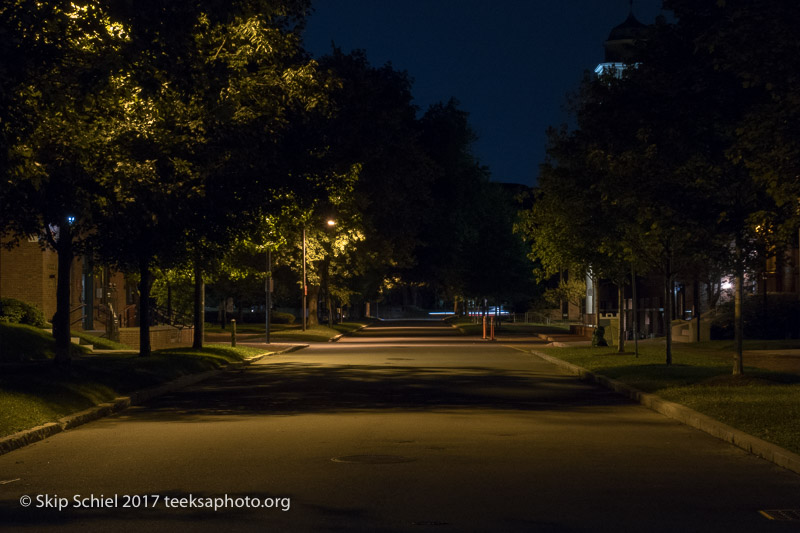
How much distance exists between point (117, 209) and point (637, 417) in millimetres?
9712

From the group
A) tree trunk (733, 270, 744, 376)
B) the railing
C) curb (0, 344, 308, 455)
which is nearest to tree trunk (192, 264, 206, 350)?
curb (0, 344, 308, 455)

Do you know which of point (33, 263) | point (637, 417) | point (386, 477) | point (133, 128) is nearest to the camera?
point (386, 477)

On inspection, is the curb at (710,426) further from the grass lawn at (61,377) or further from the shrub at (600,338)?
the shrub at (600,338)

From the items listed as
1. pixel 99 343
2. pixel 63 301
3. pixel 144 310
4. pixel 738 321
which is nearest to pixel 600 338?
pixel 99 343

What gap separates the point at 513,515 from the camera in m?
8.89

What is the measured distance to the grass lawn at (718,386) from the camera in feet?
48.3

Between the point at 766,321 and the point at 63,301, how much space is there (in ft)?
107

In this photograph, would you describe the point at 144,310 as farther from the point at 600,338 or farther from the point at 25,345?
the point at 600,338

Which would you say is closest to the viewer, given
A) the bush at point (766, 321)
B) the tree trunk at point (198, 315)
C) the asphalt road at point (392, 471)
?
the asphalt road at point (392, 471)

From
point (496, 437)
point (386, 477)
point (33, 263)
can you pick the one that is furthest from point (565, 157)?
point (33, 263)

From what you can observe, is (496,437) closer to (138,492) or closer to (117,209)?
(138,492)

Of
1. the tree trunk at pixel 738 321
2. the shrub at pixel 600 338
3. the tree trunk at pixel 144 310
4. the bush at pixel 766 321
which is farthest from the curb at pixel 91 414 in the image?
the bush at pixel 766 321

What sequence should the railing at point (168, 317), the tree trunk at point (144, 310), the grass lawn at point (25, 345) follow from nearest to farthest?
1. the tree trunk at point (144, 310)
2. the grass lawn at point (25, 345)
3. the railing at point (168, 317)

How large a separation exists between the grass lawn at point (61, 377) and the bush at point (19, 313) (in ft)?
11.3
